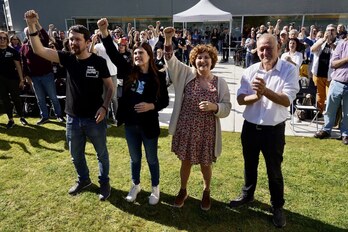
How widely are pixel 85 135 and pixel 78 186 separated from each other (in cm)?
79

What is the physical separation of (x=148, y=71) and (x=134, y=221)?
A: 1.71 meters

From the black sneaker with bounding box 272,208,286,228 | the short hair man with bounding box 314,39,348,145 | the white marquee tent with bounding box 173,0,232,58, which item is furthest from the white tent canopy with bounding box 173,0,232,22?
the black sneaker with bounding box 272,208,286,228

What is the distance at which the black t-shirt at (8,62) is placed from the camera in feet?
19.0

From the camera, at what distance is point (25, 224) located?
314 cm

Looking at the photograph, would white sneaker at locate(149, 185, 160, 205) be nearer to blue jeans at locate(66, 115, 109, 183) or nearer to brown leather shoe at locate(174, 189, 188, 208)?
brown leather shoe at locate(174, 189, 188, 208)

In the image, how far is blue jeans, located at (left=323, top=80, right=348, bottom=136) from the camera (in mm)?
5012

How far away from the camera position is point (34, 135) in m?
5.71

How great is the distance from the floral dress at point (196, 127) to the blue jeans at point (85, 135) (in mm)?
940

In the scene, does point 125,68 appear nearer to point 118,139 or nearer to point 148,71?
point 148,71

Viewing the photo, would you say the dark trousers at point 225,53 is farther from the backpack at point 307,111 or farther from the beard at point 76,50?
the beard at point 76,50

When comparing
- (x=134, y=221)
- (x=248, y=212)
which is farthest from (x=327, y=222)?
(x=134, y=221)

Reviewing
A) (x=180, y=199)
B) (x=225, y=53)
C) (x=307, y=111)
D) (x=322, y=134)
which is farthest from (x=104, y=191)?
(x=225, y=53)

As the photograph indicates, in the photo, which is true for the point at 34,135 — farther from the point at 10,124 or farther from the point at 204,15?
the point at 204,15

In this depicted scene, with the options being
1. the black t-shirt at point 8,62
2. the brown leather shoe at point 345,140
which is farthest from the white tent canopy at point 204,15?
the brown leather shoe at point 345,140
